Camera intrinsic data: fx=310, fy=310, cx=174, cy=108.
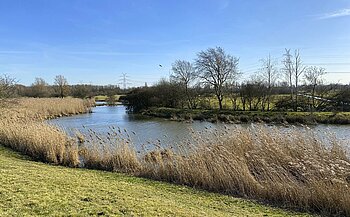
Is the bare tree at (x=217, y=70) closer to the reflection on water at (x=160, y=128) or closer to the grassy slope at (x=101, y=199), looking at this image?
the reflection on water at (x=160, y=128)

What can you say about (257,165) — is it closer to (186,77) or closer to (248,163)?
(248,163)

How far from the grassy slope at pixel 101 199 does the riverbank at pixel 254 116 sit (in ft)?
54.2

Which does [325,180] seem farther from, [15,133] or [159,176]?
[15,133]

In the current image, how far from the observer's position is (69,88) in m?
59.3

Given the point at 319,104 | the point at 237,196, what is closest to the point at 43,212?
the point at 237,196

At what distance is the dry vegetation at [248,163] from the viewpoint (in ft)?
19.4

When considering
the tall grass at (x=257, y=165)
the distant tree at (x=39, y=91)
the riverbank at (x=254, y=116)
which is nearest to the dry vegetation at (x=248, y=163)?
the tall grass at (x=257, y=165)

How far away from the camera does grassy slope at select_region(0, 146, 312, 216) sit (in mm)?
4273

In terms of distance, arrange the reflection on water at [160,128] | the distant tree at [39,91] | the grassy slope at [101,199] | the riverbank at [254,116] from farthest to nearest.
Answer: the distant tree at [39,91] → the riverbank at [254,116] → the reflection on water at [160,128] → the grassy slope at [101,199]

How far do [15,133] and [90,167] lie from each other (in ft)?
16.9

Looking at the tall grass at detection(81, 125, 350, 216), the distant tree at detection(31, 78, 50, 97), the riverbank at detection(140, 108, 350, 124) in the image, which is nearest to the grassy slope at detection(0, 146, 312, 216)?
the tall grass at detection(81, 125, 350, 216)

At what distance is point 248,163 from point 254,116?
2215 centimetres

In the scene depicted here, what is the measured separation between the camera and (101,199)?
4.88m

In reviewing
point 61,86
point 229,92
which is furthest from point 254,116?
point 61,86
